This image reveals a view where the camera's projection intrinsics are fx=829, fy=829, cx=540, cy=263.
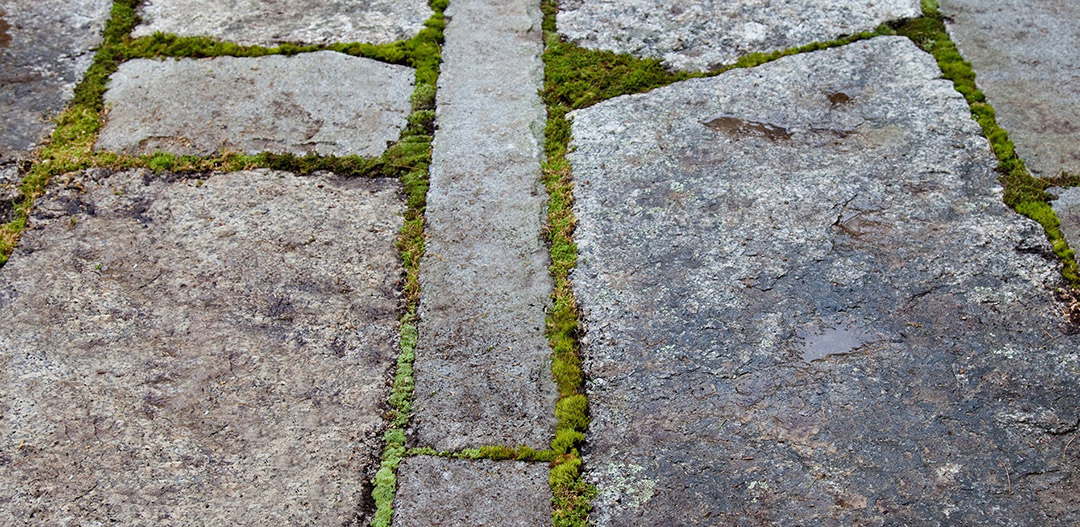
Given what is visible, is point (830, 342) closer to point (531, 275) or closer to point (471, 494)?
point (531, 275)

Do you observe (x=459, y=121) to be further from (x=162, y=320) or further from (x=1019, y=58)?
(x=1019, y=58)

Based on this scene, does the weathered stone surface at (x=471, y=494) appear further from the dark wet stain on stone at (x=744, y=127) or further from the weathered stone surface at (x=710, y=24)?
the weathered stone surface at (x=710, y=24)

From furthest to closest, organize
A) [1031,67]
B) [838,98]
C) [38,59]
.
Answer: [38,59]
[1031,67]
[838,98]

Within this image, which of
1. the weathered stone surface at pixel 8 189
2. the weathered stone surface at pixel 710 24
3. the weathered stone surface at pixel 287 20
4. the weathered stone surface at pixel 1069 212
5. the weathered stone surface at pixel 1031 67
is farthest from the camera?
the weathered stone surface at pixel 287 20

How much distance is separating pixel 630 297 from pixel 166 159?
5.87ft

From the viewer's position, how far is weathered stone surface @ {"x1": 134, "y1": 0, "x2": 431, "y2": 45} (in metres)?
3.62

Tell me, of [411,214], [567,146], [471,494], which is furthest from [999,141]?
[471,494]

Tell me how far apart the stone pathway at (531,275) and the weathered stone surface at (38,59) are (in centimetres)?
2

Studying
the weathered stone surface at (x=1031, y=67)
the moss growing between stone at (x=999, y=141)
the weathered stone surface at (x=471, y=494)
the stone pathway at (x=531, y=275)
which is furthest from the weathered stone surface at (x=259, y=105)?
the weathered stone surface at (x=1031, y=67)

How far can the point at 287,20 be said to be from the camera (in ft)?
12.2

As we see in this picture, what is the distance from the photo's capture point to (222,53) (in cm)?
350

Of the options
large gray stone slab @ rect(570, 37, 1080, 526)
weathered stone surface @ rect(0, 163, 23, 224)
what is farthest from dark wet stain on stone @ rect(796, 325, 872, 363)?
weathered stone surface @ rect(0, 163, 23, 224)

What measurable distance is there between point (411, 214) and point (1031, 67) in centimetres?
254

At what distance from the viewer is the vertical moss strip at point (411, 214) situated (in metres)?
2.18
